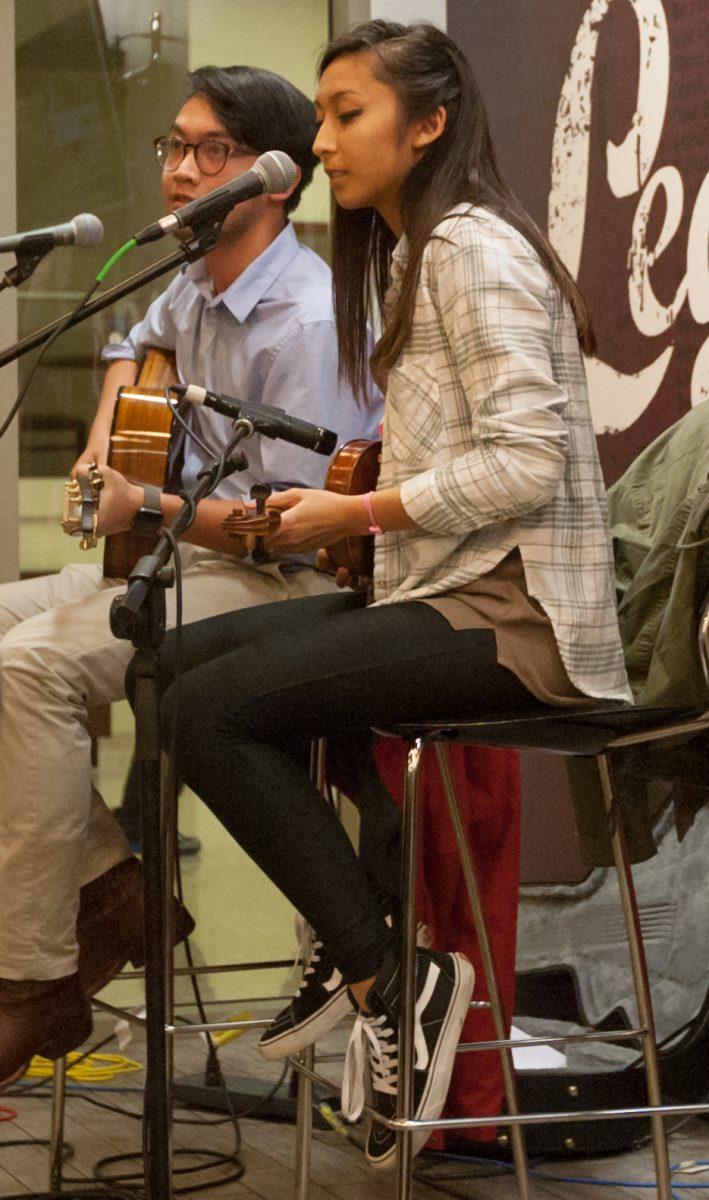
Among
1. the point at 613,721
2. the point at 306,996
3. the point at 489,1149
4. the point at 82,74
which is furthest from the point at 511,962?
the point at 82,74

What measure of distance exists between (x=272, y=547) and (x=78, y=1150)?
115 cm

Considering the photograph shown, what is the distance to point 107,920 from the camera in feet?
7.06

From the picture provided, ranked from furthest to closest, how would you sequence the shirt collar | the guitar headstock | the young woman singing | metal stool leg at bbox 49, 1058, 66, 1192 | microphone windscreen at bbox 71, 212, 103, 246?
the shirt collar → metal stool leg at bbox 49, 1058, 66, 1192 → the guitar headstock → microphone windscreen at bbox 71, 212, 103, 246 → the young woman singing

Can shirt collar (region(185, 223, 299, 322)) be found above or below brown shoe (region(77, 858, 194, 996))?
above

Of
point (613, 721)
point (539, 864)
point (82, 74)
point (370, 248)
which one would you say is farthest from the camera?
point (82, 74)

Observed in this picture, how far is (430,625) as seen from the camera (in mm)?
1674

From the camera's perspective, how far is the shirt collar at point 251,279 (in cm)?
229

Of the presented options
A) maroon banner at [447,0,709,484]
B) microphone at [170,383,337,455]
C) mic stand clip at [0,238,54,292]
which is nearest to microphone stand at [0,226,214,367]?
mic stand clip at [0,238,54,292]

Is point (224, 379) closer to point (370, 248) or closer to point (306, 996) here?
point (370, 248)

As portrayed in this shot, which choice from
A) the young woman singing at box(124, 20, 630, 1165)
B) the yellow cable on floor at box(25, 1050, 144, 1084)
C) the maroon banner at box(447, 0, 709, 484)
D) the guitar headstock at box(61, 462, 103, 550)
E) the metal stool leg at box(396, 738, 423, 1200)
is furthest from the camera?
the yellow cable on floor at box(25, 1050, 144, 1084)

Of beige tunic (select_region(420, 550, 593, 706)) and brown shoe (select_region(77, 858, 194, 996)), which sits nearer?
beige tunic (select_region(420, 550, 593, 706))

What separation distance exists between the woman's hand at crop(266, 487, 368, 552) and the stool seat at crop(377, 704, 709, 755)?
253 mm

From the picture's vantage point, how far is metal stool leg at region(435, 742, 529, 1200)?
6.19 feet

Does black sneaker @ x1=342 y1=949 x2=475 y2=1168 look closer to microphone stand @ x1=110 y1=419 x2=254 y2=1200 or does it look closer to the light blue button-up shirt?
microphone stand @ x1=110 y1=419 x2=254 y2=1200
